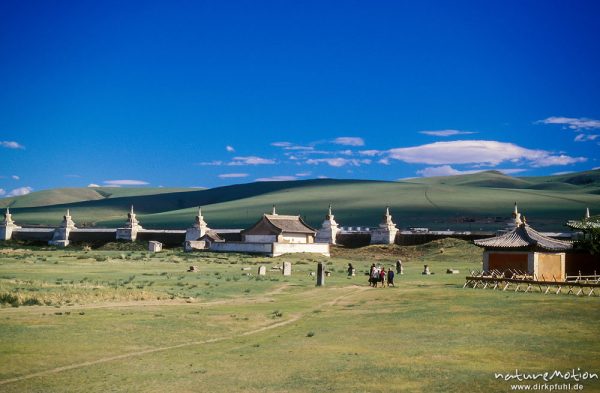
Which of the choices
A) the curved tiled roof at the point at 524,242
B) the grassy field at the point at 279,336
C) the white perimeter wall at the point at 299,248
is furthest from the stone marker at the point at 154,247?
the curved tiled roof at the point at 524,242

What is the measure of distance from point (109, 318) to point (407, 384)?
14.3 metres

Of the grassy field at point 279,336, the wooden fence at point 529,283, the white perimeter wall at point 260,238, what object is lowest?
the grassy field at point 279,336

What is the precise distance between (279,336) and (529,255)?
24.1m

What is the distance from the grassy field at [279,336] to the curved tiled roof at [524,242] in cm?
444

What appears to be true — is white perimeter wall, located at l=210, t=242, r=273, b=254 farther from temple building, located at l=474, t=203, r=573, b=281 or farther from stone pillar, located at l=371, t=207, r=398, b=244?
temple building, located at l=474, t=203, r=573, b=281

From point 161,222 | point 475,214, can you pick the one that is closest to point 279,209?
point 161,222

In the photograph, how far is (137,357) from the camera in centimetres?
2194

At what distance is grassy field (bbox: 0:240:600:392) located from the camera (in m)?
18.9

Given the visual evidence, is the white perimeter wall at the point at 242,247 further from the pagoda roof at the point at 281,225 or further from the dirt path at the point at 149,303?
the dirt path at the point at 149,303

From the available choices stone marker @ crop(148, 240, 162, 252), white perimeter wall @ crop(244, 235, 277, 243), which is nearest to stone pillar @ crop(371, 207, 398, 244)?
white perimeter wall @ crop(244, 235, 277, 243)

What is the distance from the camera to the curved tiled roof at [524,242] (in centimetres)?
4512

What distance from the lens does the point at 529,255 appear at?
147ft

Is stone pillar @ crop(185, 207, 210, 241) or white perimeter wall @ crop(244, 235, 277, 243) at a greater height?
stone pillar @ crop(185, 207, 210, 241)

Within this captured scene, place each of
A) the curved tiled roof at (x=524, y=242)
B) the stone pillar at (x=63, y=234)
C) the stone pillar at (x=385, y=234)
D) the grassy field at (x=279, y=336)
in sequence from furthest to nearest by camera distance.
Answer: the stone pillar at (x=63, y=234)
the stone pillar at (x=385, y=234)
the curved tiled roof at (x=524, y=242)
the grassy field at (x=279, y=336)
